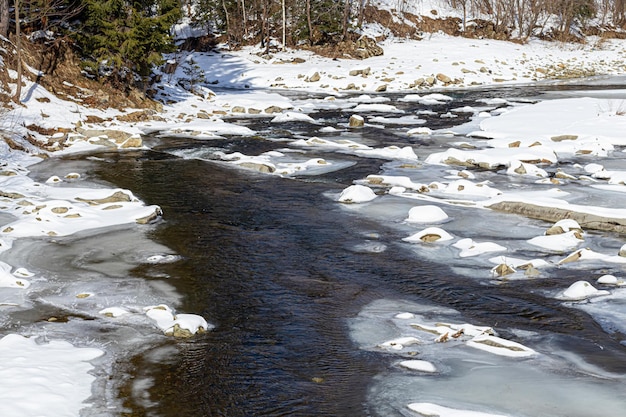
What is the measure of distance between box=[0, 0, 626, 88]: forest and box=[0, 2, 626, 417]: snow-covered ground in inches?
105

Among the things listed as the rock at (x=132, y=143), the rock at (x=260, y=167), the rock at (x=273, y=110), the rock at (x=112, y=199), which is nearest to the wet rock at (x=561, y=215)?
the rock at (x=260, y=167)

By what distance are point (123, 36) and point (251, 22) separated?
1042 inches

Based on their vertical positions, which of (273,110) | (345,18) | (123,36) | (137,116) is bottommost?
(273,110)

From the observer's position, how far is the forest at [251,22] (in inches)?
998

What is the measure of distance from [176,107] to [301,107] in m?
5.44

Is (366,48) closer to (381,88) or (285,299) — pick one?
(381,88)

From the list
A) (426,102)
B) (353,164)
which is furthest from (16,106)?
(426,102)

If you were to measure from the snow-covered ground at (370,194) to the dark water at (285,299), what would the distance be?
0.45 meters

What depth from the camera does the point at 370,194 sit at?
1444 centimetres

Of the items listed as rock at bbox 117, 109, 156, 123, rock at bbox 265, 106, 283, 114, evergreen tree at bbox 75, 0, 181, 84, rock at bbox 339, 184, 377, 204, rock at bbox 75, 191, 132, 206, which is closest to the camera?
rock at bbox 75, 191, 132, 206

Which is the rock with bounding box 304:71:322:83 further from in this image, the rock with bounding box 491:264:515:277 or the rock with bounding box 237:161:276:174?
the rock with bounding box 491:264:515:277

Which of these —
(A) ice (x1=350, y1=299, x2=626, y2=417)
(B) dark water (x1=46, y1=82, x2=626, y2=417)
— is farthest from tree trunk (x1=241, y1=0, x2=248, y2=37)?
(A) ice (x1=350, y1=299, x2=626, y2=417)

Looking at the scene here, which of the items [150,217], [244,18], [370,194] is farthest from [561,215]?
[244,18]

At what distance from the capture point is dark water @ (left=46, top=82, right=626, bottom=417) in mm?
6512
